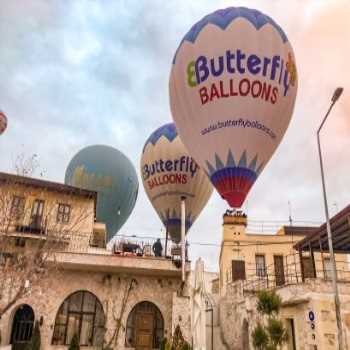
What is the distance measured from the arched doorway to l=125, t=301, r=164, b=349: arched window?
5.29 meters

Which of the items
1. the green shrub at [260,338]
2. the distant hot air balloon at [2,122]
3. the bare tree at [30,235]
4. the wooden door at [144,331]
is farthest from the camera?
the wooden door at [144,331]

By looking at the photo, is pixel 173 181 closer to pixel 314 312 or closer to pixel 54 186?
pixel 54 186

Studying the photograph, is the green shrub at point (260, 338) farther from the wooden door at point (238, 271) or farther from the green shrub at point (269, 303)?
the wooden door at point (238, 271)

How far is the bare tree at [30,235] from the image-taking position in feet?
46.9

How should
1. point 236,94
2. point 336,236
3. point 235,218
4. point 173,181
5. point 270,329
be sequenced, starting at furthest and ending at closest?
point 235,218, point 173,181, point 336,236, point 270,329, point 236,94

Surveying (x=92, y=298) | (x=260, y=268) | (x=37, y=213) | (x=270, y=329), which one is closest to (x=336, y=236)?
(x=270, y=329)

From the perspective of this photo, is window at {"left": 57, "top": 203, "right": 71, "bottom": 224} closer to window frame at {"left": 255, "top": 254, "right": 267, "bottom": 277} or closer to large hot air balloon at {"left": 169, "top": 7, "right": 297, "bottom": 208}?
large hot air balloon at {"left": 169, "top": 7, "right": 297, "bottom": 208}

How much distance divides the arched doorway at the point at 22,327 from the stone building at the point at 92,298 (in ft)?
0.11

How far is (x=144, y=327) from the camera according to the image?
21.3 metres

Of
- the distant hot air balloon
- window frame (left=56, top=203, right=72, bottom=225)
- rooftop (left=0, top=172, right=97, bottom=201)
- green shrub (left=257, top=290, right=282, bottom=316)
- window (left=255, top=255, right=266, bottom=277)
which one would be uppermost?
the distant hot air balloon

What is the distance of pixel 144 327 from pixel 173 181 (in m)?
9.18

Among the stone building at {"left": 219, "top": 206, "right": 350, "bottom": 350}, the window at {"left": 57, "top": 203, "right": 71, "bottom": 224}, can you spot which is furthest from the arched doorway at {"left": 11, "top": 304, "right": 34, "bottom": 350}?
the stone building at {"left": 219, "top": 206, "right": 350, "bottom": 350}

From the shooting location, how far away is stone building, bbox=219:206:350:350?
1747 cm

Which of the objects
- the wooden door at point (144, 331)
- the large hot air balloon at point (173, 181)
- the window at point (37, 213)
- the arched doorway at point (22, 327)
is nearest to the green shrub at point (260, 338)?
the wooden door at point (144, 331)
